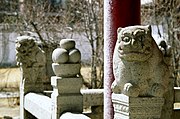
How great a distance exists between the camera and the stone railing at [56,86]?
2.93 metres

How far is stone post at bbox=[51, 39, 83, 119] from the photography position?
9.56 feet

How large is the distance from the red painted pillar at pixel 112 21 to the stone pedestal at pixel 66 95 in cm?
20

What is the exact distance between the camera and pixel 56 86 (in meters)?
2.96

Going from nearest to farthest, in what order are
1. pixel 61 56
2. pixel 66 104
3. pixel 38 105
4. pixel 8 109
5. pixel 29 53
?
pixel 61 56 → pixel 66 104 → pixel 38 105 → pixel 29 53 → pixel 8 109

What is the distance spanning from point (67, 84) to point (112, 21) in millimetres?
547

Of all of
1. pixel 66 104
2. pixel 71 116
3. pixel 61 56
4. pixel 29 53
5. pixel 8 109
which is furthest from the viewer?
pixel 8 109

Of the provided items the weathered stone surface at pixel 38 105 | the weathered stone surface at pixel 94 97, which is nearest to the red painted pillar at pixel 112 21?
the weathered stone surface at pixel 38 105

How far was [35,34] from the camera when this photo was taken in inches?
318

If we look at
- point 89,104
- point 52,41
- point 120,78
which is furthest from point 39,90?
point 52,41

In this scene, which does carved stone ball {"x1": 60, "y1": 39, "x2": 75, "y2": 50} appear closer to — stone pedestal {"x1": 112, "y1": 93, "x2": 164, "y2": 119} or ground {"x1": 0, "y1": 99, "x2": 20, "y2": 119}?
stone pedestal {"x1": 112, "y1": 93, "x2": 164, "y2": 119}

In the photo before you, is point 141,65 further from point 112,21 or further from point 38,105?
point 38,105

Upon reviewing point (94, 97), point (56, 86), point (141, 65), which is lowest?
point (94, 97)

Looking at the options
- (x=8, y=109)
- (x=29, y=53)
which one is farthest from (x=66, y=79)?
(x=8, y=109)

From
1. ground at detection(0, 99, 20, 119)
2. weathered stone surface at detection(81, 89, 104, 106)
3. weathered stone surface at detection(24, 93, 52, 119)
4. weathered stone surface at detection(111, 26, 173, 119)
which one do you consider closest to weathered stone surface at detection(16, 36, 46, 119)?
weathered stone surface at detection(24, 93, 52, 119)
